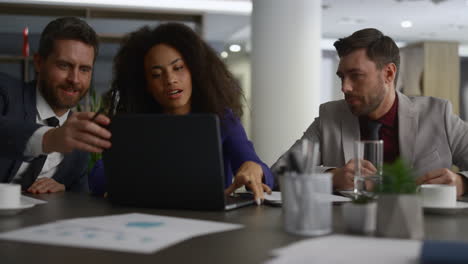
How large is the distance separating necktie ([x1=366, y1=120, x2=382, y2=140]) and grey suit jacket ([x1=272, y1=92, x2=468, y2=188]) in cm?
6

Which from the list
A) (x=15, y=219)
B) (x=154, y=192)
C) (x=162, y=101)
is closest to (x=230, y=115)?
(x=162, y=101)

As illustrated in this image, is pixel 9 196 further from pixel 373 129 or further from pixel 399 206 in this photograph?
pixel 373 129

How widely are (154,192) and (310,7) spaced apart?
3653 mm

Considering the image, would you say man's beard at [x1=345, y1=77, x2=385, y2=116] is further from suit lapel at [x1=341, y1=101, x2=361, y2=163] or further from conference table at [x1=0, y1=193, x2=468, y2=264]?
conference table at [x1=0, y1=193, x2=468, y2=264]

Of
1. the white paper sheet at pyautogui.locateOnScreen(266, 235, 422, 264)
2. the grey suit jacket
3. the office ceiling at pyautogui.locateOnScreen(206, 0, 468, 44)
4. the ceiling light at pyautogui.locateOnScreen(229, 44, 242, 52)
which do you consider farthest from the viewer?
the ceiling light at pyautogui.locateOnScreen(229, 44, 242, 52)

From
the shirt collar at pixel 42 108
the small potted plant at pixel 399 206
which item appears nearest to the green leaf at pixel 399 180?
the small potted plant at pixel 399 206

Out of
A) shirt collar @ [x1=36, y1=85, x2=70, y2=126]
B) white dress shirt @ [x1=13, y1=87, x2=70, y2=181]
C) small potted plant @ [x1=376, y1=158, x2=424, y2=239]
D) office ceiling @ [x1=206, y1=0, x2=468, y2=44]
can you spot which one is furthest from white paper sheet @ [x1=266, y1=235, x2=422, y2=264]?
office ceiling @ [x1=206, y1=0, x2=468, y2=44]

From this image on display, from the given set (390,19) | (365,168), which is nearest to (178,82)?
(365,168)

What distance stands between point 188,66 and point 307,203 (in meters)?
1.19

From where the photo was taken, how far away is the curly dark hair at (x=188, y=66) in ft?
6.82

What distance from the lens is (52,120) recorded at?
2.26 m

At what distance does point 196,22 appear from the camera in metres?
4.99

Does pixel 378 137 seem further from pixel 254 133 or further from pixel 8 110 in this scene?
pixel 254 133

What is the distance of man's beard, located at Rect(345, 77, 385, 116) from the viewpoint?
2.33 m
